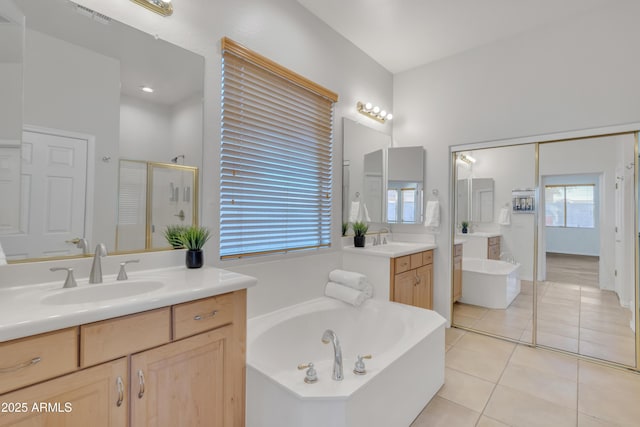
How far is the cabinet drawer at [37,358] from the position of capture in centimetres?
86

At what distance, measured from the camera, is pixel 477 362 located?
250cm

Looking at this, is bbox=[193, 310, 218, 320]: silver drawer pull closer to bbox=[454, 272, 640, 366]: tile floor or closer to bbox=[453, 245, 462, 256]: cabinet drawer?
bbox=[453, 245, 462, 256]: cabinet drawer

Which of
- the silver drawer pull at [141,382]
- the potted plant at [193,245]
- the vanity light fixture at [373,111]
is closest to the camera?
the silver drawer pull at [141,382]

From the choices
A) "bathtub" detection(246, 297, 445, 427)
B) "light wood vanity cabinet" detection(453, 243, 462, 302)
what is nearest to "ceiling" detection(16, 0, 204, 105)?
"bathtub" detection(246, 297, 445, 427)

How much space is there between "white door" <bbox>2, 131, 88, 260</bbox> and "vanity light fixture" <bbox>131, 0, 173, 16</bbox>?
796 millimetres

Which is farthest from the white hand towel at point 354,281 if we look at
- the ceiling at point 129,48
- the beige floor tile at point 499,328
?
the ceiling at point 129,48

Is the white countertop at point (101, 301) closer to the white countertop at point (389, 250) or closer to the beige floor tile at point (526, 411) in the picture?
the white countertop at point (389, 250)

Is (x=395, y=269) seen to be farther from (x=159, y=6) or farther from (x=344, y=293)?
(x=159, y=6)

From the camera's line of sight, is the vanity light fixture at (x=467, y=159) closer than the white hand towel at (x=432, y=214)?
Yes

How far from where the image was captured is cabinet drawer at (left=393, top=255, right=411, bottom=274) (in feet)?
8.87

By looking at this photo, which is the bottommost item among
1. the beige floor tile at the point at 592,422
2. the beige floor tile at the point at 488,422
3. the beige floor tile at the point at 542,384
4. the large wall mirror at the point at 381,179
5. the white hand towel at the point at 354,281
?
the beige floor tile at the point at 488,422

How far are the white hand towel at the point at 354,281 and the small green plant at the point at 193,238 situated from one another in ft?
4.20

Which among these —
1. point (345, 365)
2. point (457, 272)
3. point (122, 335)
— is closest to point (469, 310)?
point (457, 272)

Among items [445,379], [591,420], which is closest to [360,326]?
[445,379]
